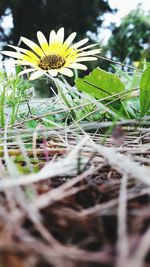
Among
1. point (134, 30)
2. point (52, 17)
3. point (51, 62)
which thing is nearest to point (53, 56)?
point (51, 62)

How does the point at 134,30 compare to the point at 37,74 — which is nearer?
the point at 37,74

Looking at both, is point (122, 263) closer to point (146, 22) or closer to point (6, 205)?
point (6, 205)

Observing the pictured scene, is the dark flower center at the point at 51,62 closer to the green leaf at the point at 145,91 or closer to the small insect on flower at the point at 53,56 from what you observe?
the small insect on flower at the point at 53,56

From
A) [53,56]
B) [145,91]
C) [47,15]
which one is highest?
[47,15]

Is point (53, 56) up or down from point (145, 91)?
up

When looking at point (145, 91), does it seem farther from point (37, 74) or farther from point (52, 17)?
point (52, 17)

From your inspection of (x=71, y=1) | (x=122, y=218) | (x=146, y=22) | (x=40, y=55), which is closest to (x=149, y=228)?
(x=122, y=218)

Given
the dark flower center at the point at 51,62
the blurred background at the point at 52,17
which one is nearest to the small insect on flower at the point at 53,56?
the dark flower center at the point at 51,62

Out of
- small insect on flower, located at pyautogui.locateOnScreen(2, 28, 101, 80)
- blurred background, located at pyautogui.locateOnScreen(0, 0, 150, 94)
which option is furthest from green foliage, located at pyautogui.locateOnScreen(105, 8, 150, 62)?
small insect on flower, located at pyautogui.locateOnScreen(2, 28, 101, 80)
